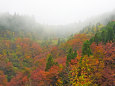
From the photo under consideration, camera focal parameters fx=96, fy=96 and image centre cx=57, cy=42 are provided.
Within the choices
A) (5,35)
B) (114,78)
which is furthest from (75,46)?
(5,35)

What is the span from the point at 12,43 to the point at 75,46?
10512 centimetres

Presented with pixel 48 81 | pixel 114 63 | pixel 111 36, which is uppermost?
pixel 111 36

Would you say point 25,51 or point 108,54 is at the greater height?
point 108,54

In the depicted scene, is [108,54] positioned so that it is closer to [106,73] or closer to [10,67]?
[106,73]

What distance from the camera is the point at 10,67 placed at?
220 ft

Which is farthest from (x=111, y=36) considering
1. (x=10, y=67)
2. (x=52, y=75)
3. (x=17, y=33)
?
(x=17, y=33)

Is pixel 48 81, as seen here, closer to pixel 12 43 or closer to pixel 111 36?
pixel 111 36

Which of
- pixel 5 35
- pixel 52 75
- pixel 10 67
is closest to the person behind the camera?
pixel 52 75

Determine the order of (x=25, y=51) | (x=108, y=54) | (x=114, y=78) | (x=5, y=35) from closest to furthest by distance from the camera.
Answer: (x=114, y=78)
(x=108, y=54)
(x=25, y=51)
(x=5, y=35)

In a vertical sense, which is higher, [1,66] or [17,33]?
[17,33]

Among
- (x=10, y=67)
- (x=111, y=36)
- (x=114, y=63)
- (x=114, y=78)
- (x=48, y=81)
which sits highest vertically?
(x=111, y=36)

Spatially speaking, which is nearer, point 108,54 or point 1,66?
point 108,54

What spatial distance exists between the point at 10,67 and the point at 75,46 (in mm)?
47382

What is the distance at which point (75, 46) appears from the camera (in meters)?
61.2
